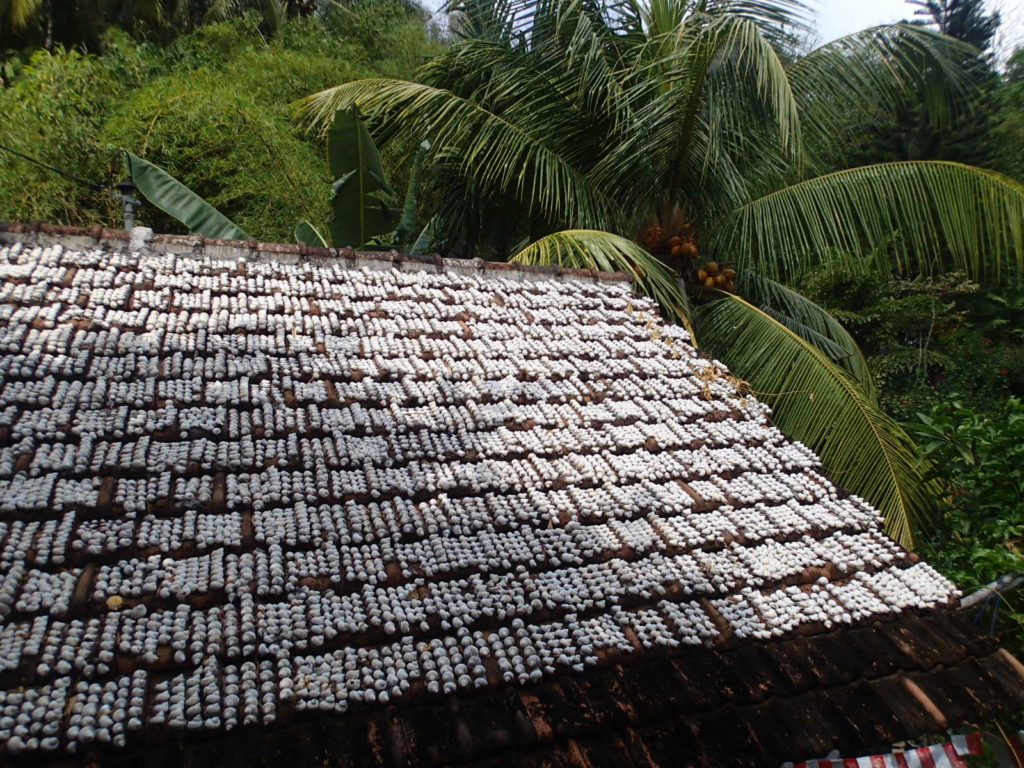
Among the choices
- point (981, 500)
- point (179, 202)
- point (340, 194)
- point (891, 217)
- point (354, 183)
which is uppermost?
point (891, 217)

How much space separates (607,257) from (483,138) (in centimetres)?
266

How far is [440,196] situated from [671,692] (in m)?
8.16

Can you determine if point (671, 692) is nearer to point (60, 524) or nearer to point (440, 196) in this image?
point (60, 524)

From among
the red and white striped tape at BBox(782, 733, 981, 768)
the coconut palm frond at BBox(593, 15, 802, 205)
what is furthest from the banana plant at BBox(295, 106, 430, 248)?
the red and white striped tape at BBox(782, 733, 981, 768)

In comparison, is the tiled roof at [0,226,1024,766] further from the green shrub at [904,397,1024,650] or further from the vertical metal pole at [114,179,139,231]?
the green shrub at [904,397,1024,650]

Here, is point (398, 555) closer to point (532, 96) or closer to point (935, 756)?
point (935, 756)

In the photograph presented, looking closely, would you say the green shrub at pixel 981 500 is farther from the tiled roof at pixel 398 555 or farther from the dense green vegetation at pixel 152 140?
the dense green vegetation at pixel 152 140

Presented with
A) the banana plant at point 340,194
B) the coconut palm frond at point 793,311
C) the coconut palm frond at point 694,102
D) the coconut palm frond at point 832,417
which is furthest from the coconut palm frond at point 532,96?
the coconut palm frond at point 832,417

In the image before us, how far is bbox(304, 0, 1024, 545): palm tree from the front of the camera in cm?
527

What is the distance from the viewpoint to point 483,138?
714 centimetres

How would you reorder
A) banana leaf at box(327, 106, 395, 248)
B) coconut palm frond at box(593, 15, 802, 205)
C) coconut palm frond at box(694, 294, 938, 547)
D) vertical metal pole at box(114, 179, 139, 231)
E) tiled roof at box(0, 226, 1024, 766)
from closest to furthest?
tiled roof at box(0, 226, 1024, 766)
coconut palm frond at box(694, 294, 938, 547)
vertical metal pole at box(114, 179, 139, 231)
coconut palm frond at box(593, 15, 802, 205)
banana leaf at box(327, 106, 395, 248)

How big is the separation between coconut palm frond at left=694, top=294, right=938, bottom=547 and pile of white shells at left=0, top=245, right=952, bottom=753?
6.63 feet

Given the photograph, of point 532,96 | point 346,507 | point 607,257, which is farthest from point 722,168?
point 346,507

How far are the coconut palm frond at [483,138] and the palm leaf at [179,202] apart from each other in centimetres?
258
